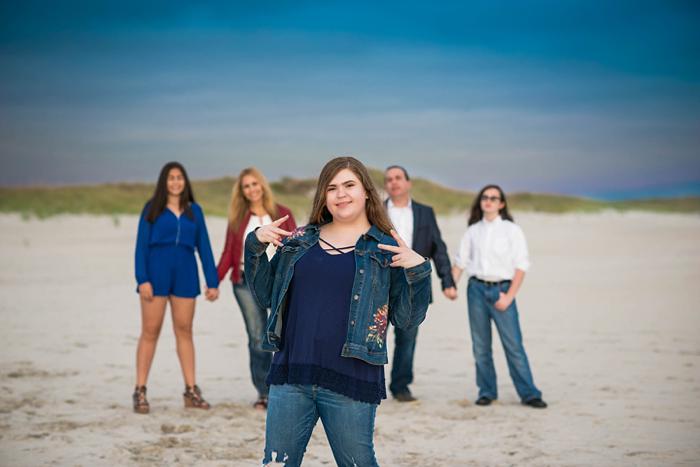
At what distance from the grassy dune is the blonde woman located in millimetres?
5910

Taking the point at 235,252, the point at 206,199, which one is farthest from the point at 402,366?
the point at 206,199

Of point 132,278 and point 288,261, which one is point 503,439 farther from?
point 132,278

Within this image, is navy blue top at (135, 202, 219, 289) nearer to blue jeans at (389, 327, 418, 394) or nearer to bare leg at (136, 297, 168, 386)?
bare leg at (136, 297, 168, 386)

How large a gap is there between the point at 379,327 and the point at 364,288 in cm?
20

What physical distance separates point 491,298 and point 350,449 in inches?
158

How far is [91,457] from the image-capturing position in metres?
5.93

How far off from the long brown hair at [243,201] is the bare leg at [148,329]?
3.19 feet

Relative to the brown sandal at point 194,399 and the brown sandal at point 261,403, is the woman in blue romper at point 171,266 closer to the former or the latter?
the brown sandal at point 194,399

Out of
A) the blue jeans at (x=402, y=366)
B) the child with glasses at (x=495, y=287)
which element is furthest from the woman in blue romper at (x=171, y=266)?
the child with glasses at (x=495, y=287)

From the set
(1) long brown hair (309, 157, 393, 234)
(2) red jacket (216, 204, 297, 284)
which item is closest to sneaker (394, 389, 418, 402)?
(2) red jacket (216, 204, 297, 284)

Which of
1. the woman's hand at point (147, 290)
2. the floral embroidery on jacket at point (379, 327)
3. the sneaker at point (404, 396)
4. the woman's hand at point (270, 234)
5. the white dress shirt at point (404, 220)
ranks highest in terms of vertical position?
the white dress shirt at point (404, 220)

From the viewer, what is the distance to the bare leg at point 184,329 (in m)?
7.10

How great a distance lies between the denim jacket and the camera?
3.60m

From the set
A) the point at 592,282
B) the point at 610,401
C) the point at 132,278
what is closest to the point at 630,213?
the point at 592,282
